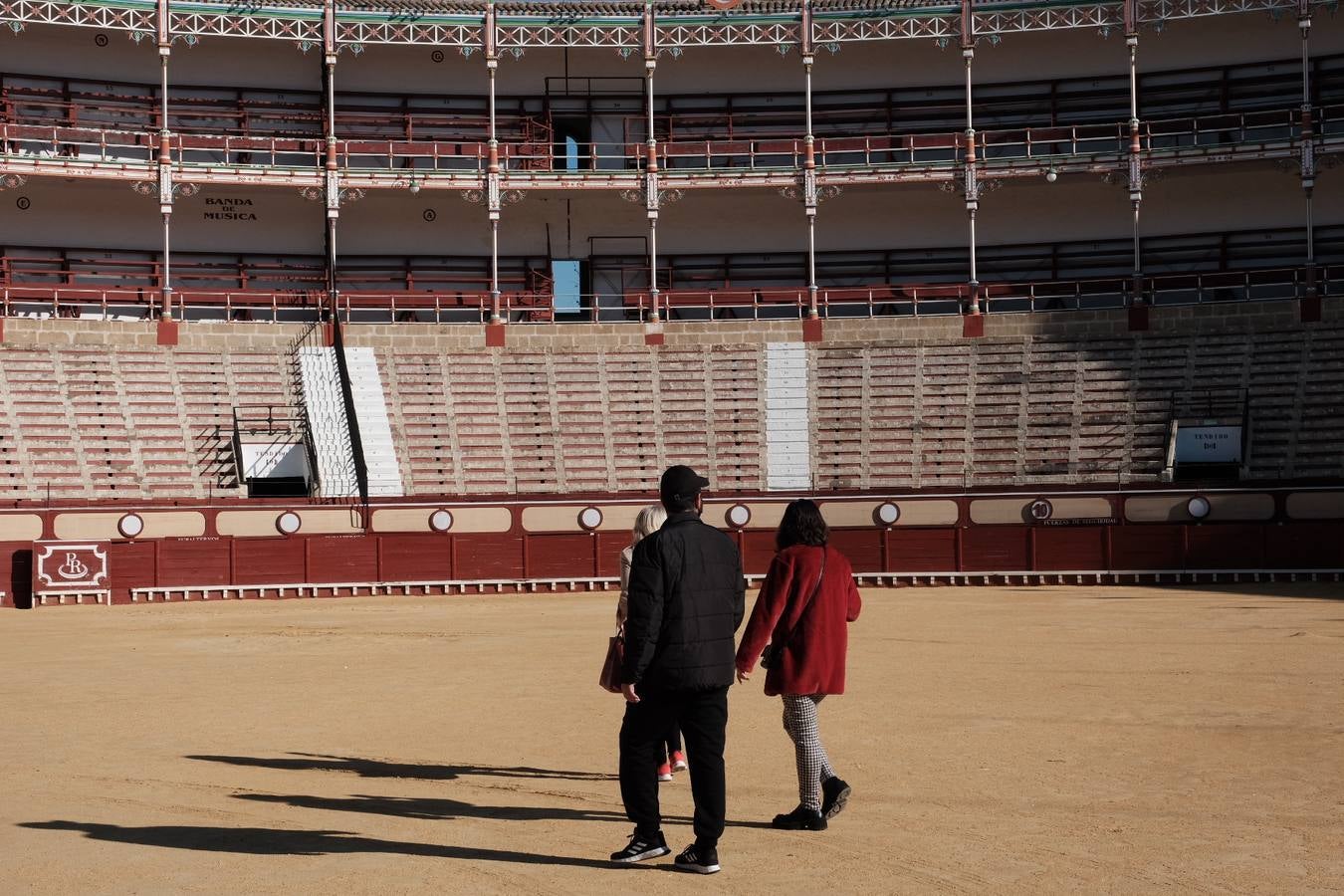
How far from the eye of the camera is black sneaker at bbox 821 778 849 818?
7215 mm

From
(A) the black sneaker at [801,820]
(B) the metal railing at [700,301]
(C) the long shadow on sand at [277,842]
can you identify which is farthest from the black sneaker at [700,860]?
(B) the metal railing at [700,301]

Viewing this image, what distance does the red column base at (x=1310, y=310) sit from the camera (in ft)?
98.7

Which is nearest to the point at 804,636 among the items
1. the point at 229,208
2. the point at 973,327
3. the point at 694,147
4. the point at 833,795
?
the point at 833,795

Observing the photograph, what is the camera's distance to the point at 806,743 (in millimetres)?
7105

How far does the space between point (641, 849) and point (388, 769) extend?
3.09m

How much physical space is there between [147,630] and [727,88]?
2099 cm

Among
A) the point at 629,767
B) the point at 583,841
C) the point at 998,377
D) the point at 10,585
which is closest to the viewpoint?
the point at 629,767

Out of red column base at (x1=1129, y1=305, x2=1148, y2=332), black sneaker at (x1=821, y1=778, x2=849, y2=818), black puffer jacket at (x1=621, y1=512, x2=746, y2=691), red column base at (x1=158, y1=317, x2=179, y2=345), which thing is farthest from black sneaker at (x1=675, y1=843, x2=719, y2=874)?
red column base at (x1=1129, y1=305, x2=1148, y2=332)

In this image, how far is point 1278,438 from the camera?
90.6 feet

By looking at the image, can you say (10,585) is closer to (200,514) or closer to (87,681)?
(200,514)

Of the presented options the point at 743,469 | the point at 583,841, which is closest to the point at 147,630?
the point at 743,469

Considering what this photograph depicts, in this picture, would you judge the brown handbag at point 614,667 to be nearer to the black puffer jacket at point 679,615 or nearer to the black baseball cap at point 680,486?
the black puffer jacket at point 679,615

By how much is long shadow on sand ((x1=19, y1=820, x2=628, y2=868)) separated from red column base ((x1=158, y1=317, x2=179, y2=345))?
2396cm

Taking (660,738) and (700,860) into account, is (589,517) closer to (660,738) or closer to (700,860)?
(660,738)
